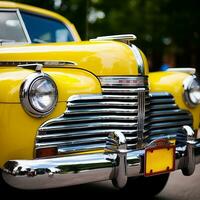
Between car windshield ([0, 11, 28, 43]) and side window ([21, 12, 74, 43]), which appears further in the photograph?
side window ([21, 12, 74, 43])

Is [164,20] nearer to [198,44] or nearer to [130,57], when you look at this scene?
[198,44]

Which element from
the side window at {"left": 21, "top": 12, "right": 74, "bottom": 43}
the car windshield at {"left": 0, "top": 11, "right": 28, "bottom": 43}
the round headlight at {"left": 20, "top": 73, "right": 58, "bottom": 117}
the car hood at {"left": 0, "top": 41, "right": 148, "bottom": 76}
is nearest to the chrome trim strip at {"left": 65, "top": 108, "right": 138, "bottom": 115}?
the round headlight at {"left": 20, "top": 73, "right": 58, "bottom": 117}

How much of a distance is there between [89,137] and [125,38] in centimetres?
86

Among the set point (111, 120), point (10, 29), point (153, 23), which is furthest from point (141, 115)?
point (153, 23)

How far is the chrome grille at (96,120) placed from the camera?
288 centimetres

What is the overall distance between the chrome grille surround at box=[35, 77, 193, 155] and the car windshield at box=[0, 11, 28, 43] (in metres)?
1.12

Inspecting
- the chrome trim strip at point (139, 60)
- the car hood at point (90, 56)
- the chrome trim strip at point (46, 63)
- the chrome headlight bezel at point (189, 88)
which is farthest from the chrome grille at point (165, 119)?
the chrome trim strip at point (46, 63)

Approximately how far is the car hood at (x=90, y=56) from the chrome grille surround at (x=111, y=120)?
0.09m

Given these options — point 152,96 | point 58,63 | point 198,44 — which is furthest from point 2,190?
point 198,44

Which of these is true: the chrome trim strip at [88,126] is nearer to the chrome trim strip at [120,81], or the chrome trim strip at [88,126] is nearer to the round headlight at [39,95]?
the round headlight at [39,95]

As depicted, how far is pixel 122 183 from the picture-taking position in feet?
9.69

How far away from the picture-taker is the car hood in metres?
Result: 3.25

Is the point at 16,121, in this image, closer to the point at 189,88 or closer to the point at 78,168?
the point at 78,168

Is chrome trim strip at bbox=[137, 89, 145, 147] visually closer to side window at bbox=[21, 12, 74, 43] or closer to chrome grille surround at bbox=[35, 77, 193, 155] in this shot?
chrome grille surround at bbox=[35, 77, 193, 155]
